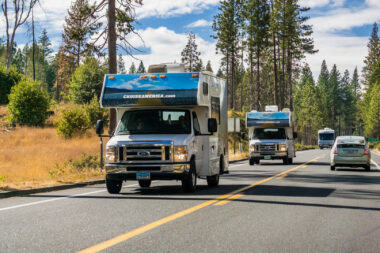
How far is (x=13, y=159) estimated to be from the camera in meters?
28.0

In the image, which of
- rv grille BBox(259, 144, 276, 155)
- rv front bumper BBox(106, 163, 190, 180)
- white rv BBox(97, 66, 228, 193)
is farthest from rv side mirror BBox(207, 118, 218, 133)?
rv grille BBox(259, 144, 276, 155)

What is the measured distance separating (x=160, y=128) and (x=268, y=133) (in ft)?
57.9

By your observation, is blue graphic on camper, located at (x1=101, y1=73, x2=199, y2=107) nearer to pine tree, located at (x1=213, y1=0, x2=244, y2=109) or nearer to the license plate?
the license plate

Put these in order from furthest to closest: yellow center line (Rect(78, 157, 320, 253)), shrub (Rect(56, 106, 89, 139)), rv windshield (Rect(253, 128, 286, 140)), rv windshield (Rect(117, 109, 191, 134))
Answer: shrub (Rect(56, 106, 89, 139)) < rv windshield (Rect(253, 128, 286, 140)) < rv windshield (Rect(117, 109, 191, 134)) < yellow center line (Rect(78, 157, 320, 253))

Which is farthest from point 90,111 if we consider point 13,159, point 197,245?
point 197,245

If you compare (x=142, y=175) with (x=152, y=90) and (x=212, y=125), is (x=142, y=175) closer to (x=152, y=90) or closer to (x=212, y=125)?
(x=152, y=90)

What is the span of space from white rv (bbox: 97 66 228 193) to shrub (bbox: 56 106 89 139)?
89.1 ft

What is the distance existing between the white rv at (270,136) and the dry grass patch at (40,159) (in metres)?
8.85

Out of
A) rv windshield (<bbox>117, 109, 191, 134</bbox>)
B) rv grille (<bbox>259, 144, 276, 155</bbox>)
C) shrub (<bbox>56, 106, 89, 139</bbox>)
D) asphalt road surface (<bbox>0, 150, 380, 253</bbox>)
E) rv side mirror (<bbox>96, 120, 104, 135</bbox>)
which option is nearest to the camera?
asphalt road surface (<bbox>0, 150, 380, 253</bbox>)

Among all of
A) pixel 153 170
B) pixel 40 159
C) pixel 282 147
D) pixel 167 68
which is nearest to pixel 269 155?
pixel 282 147

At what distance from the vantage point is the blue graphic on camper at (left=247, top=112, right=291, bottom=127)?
2980cm

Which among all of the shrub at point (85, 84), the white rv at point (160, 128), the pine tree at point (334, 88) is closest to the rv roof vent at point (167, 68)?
the white rv at point (160, 128)

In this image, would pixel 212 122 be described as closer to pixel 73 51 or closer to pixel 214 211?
pixel 214 211

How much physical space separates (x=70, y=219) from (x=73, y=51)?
7700cm
